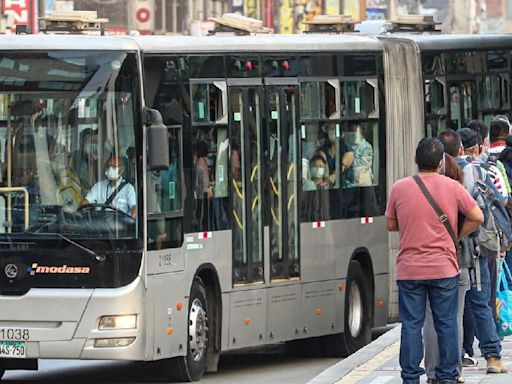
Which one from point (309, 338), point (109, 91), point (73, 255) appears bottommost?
point (309, 338)

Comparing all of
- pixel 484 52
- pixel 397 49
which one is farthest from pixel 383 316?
pixel 484 52

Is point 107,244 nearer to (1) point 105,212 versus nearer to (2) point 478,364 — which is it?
(1) point 105,212

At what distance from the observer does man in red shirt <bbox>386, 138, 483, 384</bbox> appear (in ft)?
41.0

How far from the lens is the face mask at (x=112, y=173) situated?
15.4 meters

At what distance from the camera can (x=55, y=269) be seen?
1534 centimetres

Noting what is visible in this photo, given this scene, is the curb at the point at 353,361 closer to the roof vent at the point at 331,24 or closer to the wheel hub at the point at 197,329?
the wheel hub at the point at 197,329

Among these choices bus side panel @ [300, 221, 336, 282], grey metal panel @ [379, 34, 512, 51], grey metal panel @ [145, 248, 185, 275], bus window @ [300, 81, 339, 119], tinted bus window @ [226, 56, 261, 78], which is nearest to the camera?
grey metal panel @ [145, 248, 185, 275]

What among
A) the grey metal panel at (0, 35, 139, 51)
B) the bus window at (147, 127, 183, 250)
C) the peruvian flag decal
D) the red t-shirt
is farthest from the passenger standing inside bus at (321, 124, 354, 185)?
the red t-shirt

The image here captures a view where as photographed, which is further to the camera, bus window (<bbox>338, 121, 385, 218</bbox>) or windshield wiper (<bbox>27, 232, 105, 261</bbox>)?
bus window (<bbox>338, 121, 385, 218</bbox>)

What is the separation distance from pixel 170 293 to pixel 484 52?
875cm

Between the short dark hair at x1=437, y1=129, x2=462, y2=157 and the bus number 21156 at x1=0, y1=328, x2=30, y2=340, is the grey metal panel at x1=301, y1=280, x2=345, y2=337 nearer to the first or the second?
the bus number 21156 at x1=0, y1=328, x2=30, y2=340

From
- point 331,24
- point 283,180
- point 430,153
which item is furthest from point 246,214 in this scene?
point 331,24

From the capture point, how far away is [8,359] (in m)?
16.1

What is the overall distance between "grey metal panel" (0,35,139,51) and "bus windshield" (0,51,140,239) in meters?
0.06
